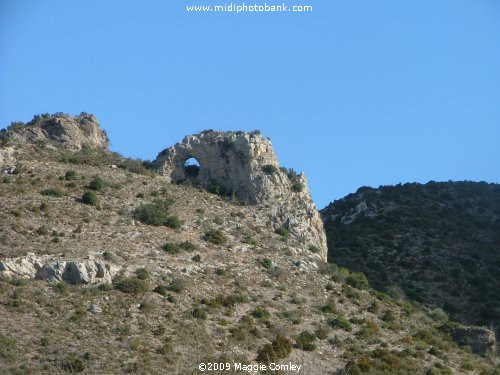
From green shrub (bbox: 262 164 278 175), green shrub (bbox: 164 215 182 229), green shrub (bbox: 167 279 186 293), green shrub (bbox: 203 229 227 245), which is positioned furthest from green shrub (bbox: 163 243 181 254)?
green shrub (bbox: 262 164 278 175)

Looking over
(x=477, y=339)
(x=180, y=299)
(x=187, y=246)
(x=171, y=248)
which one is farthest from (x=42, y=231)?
(x=477, y=339)

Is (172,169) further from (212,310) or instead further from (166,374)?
(166,374)

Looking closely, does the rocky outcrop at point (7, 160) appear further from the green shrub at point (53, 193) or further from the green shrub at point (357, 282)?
the green shrub at point (357, 282)

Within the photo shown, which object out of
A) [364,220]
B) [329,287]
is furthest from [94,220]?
[364,220]

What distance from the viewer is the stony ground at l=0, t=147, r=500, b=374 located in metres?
47.4

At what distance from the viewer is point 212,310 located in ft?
175

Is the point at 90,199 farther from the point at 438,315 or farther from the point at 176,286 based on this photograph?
the point at 438,315

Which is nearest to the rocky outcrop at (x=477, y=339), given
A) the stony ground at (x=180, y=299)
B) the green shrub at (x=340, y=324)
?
the stony ground at (x=180, y=299)

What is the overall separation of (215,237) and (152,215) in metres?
4.15

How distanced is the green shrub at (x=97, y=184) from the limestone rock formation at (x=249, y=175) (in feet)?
22.1

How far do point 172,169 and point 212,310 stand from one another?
68.1 feet

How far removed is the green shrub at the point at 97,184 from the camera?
65.2 meters

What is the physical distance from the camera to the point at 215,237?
62.1 m

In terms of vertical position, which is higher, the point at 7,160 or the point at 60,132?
the point at 60,132
